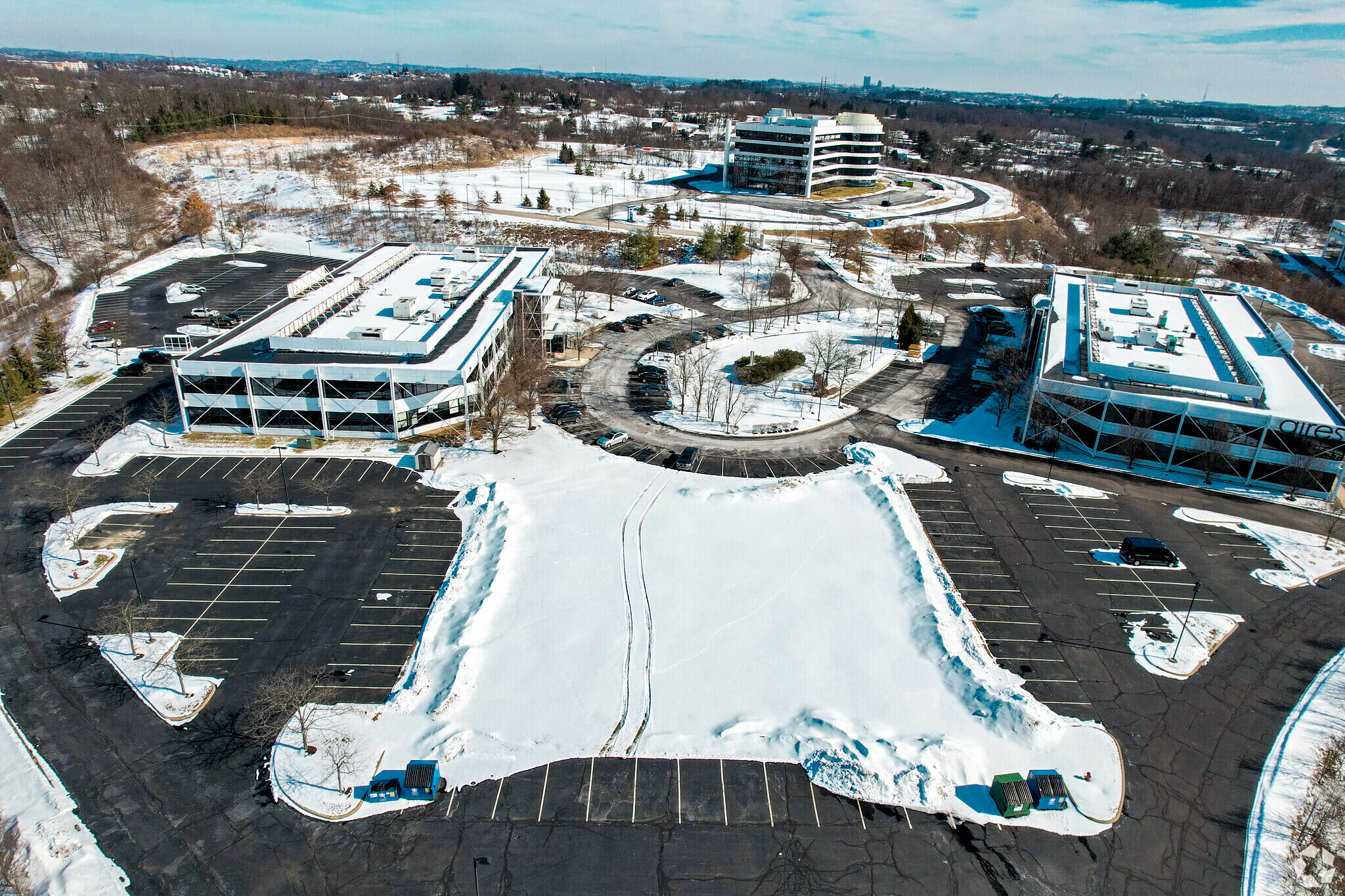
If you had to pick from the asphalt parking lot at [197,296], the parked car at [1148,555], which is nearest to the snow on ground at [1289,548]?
the parked car at [1148,555]

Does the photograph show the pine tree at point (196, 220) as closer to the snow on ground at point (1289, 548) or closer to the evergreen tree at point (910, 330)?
the evergreen tree at point (910, 330)

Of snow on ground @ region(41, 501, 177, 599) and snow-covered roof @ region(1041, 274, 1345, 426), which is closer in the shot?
snow on ground @ region(41, 501, 177, 599)

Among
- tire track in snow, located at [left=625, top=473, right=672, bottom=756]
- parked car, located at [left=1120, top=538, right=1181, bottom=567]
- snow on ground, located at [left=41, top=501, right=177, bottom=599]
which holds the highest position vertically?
parked car, located at [left=1120, top=538, right=1181, bottom=567]

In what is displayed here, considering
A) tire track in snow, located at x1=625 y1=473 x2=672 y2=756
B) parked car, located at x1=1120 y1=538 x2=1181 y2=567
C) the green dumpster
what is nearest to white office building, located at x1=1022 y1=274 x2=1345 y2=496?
parked car, located at x1=1120 y1=538 x2=1181 y2=567

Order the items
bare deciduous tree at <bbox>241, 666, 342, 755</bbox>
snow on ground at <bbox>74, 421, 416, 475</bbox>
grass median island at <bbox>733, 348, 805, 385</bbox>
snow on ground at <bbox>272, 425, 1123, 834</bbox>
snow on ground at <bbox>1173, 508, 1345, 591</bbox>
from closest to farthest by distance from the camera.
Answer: snow on ground at <bbox>272, 425, 1123, 834</bbox>
bare deciduous tree at <bbox>241, 666, 342, 755</bbox>
snow on ground at <bbox>1173, 508, 1345, 591</bbox>
snow on ground at <bbox>74, 421, 416, 475</bbox>
grass median island at <bbox>733, 348, 805, 385</bbox>

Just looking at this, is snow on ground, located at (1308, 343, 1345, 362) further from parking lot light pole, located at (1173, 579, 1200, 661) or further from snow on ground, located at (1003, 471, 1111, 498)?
parking lot light pole, located at (1173, 579, 1200, 661)

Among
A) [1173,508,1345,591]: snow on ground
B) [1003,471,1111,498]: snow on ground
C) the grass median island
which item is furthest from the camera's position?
the grass median island

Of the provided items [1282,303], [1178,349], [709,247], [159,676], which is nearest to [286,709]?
[159,676]
